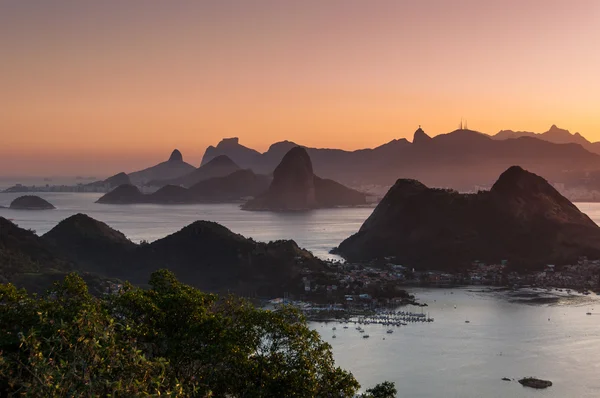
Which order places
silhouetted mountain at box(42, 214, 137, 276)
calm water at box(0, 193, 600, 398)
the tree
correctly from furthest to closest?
silhouetted mountain at box(42, 214, 137, 276) < calm water at box(0, 193, 600, 398) < the tree

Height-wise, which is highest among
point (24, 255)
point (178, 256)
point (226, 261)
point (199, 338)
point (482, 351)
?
point (199, 338)

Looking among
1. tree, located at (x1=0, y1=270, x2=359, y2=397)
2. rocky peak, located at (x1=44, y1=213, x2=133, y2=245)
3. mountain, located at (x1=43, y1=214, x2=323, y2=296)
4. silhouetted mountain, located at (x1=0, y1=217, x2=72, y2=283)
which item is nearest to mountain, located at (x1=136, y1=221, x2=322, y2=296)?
mountain, located at (x1=43, y1=214, x2=323, y2=296)

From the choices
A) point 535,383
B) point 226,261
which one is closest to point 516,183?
point 226,261

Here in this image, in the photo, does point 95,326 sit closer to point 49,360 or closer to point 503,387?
point 49,360

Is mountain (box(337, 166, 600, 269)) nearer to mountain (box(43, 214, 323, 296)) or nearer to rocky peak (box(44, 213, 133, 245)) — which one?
mountain (box(43, 214, 323, 296))

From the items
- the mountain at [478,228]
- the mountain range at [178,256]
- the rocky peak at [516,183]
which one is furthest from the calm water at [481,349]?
the rocky peak at [516,183]

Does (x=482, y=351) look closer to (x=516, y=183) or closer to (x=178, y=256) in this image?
(x=178, y=256)

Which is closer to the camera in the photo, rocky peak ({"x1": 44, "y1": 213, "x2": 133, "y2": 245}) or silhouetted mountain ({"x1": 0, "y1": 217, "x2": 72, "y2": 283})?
silhouetted mountain ({"x1": 0, "y1": 217, "x2": 72, "y2": 283})
